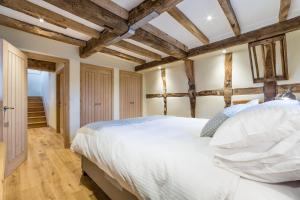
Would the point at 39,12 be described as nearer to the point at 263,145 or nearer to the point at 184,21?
the point at 184,21

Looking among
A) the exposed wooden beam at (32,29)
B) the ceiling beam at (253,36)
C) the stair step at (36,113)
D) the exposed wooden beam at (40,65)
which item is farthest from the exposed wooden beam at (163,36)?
the stair step at (36,113)

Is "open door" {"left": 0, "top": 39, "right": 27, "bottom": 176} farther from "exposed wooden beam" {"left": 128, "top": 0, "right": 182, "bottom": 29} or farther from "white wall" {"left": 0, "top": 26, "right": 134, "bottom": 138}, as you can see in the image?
"exposed wooden beam" {"left": 128, "top": 0, "right": 182, "bottom": 29}

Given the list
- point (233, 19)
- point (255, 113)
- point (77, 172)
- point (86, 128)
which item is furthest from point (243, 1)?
point (77, 172)

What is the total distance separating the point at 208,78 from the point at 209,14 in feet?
5.23

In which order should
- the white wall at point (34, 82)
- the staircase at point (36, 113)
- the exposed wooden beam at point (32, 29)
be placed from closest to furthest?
the exposed wooden beam at point (32, 29), the staircase at point (36, 113), the white wall at point (34, 82)

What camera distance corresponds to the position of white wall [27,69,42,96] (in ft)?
24.1

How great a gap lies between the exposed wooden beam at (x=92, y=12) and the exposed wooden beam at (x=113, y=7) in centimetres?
9

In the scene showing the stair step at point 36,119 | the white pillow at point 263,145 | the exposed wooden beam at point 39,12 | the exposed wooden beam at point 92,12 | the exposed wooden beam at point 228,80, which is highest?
the exposed wooden beam at point 39,12

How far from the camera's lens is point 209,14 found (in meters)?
2.20

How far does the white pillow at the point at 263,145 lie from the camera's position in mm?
604

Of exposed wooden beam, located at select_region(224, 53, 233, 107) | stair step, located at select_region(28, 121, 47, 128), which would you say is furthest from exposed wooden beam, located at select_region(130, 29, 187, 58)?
stair step, located at select_region(28, 121, 47, 128)

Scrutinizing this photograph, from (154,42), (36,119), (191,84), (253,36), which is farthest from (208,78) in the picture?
(36,119)

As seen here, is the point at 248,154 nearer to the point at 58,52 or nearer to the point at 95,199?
the point at 95,199

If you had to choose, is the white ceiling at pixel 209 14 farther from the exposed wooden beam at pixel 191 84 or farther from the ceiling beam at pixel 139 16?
the exposed wooden beam at pixel 191 84
